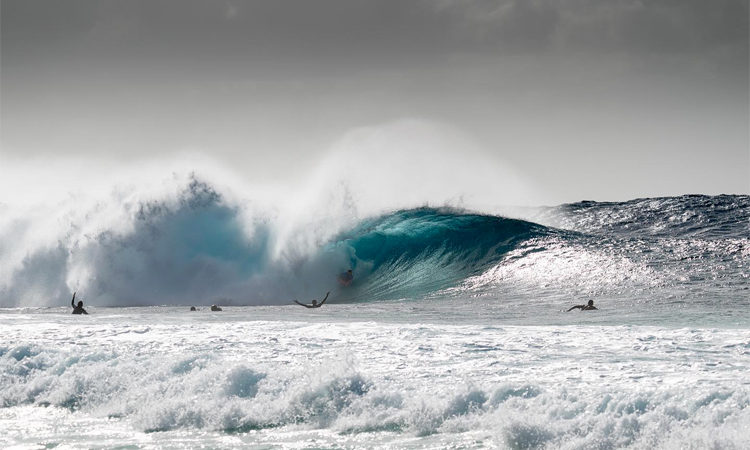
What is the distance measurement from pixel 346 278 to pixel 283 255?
2.43m

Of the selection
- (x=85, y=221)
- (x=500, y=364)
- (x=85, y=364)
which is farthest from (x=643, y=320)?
(x=85, y=221)

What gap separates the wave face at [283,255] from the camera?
68.9 feet

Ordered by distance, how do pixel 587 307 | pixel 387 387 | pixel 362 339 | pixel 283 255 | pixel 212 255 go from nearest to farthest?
1. pixel 387 387
2. pixel 362 339
3. pixel 587 307
4. pixel 212 255
5. pixel 283 255

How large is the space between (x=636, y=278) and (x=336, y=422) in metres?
13.6

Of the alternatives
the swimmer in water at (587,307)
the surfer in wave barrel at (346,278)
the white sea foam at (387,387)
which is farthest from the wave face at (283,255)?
the white sea foam at (387,387)

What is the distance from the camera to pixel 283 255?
79.7 ft

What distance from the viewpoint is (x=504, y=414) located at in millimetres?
7105

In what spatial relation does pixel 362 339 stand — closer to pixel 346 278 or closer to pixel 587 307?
pixel 587 307

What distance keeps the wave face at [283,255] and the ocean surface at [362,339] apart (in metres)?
0.08

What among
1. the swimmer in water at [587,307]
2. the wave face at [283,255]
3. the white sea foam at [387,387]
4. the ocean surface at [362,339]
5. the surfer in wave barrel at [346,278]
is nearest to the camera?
the white sea foam at [387,387]

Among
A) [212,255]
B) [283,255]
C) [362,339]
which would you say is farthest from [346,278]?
[362,339]

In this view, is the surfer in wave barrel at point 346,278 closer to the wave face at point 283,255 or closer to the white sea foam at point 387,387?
the wave face at point 283,255

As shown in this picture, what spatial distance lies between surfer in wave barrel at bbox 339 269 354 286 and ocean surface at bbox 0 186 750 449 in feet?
1.06

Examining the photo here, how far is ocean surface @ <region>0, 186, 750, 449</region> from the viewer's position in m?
7.11
